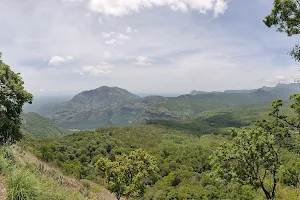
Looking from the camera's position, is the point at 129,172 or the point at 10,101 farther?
the point at 129,172

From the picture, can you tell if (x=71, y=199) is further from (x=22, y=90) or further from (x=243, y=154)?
(x=22, y=90)

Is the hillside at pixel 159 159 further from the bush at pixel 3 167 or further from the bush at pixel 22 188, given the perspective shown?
the bush at pixel 22 188

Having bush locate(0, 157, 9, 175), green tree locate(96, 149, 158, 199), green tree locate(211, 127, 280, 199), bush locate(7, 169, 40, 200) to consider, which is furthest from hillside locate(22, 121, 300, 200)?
bush locate(7, 169, 40, 200)

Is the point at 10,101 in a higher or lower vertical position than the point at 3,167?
higher

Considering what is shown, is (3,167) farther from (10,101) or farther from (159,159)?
(159,159)

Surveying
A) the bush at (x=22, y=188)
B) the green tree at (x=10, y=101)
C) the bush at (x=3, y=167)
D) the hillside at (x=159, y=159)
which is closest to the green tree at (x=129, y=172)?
the green tree at (x=10, y=101)

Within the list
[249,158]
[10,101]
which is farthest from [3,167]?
[249,158]

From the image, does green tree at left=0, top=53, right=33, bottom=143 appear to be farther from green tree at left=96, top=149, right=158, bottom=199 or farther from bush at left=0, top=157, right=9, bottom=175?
bush at left=0, top=157, right=9, bottom=175
